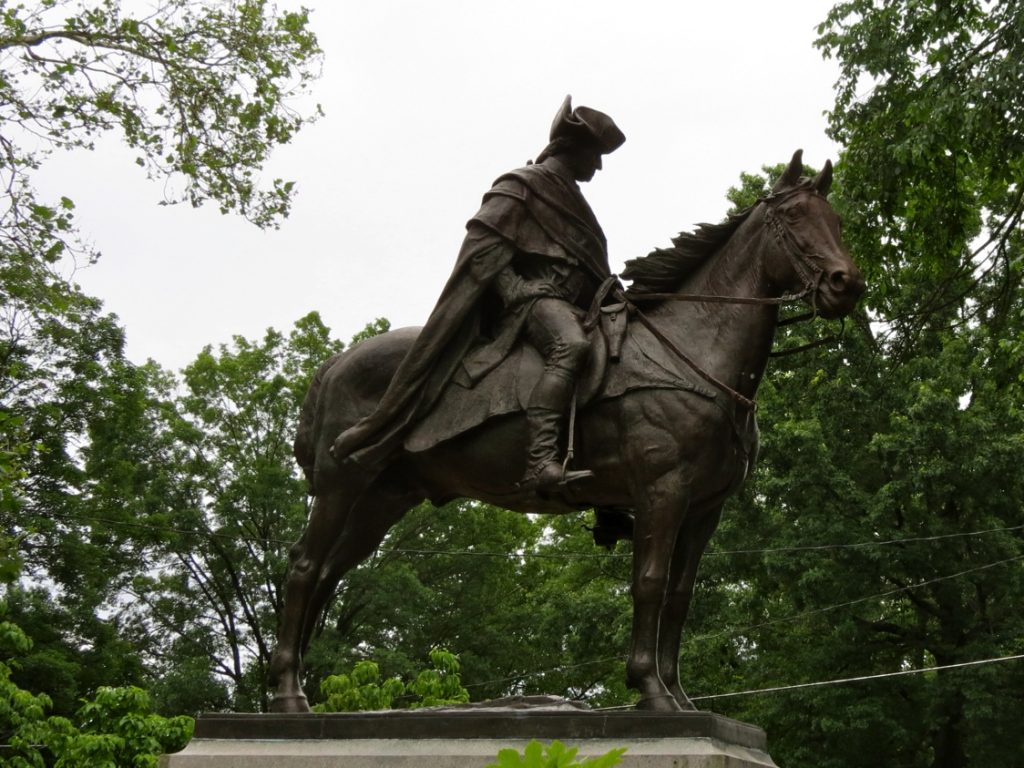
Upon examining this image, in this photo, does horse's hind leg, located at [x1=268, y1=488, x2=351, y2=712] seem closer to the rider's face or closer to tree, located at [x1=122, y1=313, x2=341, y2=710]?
the rider's face

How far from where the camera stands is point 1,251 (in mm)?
14453

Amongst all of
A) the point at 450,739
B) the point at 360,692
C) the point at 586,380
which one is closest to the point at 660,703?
the point at 450,739

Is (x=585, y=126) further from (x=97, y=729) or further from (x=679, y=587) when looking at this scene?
(x=97, y=729)

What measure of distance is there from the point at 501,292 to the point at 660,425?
1.33m

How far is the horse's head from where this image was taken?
7.21 meters

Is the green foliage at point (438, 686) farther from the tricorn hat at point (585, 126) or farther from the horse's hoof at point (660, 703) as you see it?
the horse's hoof at point (660, 703)

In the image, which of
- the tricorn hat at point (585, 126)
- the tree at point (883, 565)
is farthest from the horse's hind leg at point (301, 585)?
the tree at point (883, 565)

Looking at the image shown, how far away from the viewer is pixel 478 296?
8023 mm

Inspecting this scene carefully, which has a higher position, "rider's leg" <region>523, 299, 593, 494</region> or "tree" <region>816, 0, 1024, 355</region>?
"tree" <region>816, 0, 1024, 355</region>

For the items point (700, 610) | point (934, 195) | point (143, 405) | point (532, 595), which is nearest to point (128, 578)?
point (143, 405)

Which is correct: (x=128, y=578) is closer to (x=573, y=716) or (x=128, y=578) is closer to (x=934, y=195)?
(x=934, y=195)

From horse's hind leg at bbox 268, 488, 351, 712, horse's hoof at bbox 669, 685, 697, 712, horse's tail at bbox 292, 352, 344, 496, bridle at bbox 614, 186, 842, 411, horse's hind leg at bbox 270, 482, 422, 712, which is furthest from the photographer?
horse's tail at bbox 292, 352, 344, 496

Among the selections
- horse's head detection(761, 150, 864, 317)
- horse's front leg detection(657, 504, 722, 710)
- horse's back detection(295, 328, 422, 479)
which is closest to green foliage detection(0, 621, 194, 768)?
horse's back detection(295, 328, 422, 479)

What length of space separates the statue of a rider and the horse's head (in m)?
1.13
